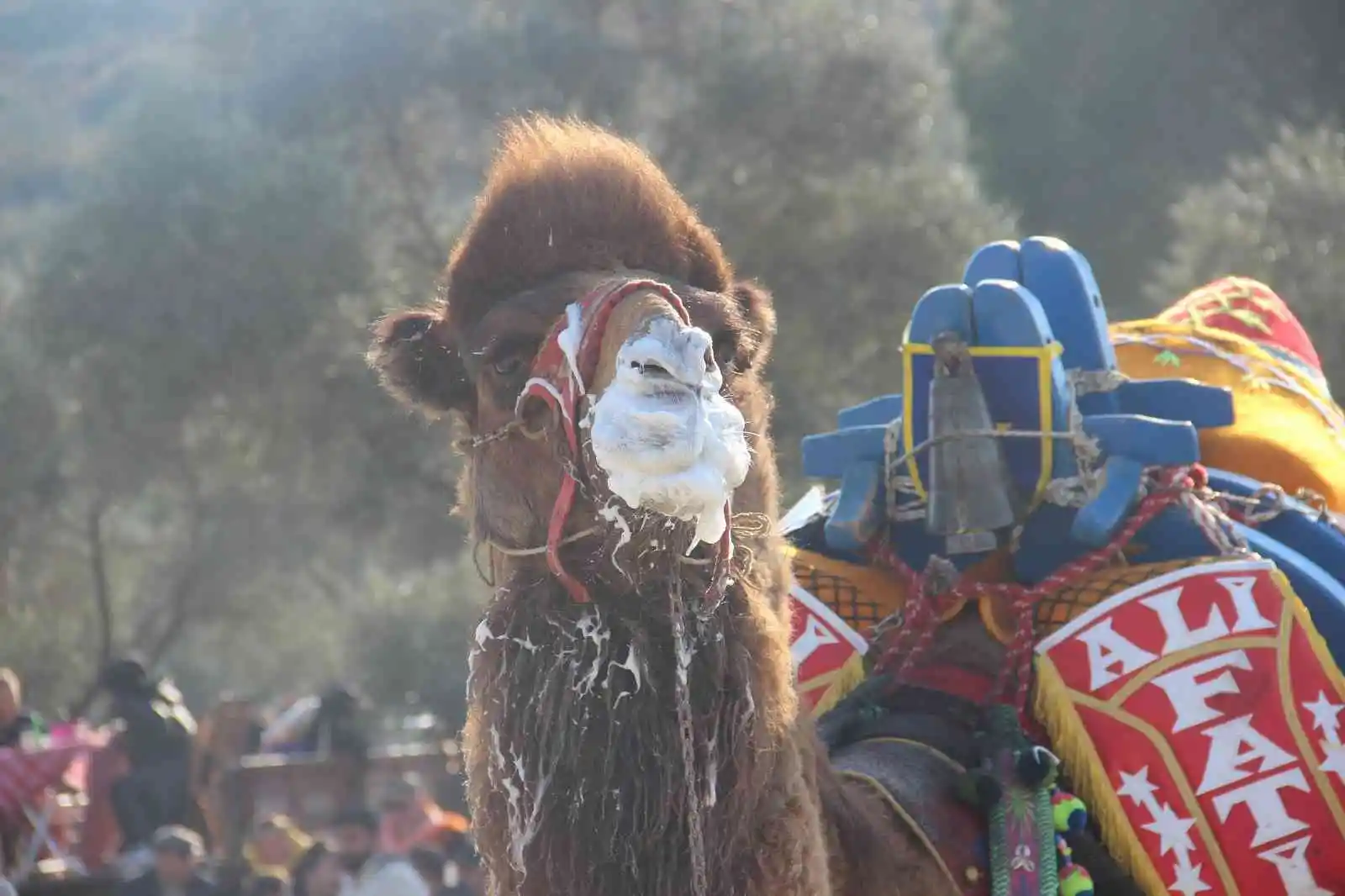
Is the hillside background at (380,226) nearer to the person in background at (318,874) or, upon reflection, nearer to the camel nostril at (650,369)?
the person in background at (318,874)

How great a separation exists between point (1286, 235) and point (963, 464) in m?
9.67

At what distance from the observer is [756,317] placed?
3133mm

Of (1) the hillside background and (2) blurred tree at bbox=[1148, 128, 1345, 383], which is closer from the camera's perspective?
(2) blurred tree at bbox=[1148, 128, 1345, 383]

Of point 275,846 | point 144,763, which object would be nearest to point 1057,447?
point 144,763

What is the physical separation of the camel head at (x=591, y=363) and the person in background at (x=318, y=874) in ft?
13.5

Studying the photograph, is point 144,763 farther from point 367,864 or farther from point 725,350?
point 725,350

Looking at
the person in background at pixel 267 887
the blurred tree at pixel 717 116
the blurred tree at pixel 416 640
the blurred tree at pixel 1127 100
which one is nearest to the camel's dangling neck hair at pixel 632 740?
the person in background at pixel 267 887

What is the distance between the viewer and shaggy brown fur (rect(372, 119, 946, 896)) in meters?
2.65

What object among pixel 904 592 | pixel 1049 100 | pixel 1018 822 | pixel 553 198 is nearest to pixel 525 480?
pixel 553 198

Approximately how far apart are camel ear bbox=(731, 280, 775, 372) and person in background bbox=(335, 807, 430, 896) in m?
3.63

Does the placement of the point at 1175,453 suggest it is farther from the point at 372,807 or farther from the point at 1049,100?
the point at 1049,100

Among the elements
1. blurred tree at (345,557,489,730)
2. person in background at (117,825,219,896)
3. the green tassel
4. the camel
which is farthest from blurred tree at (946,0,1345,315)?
the camel

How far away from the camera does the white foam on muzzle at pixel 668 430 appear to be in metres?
2.43

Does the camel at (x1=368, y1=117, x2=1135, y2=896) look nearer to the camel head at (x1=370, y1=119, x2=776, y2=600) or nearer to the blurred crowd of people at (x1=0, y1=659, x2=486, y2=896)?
the camel head at (x1=370, y1=119, x2=776, y2=600)
